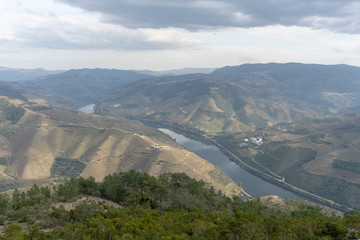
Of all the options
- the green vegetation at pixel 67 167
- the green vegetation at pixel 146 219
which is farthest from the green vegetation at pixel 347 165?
the green vegetation at pixel 67 167

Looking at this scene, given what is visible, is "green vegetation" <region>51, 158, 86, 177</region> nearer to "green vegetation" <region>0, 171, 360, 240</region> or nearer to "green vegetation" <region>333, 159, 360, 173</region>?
"green vegetation" <region>0, 171, 360, 240</region>

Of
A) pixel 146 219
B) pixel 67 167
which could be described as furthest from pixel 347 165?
pixel 67 167

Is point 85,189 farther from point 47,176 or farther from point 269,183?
point 269,183

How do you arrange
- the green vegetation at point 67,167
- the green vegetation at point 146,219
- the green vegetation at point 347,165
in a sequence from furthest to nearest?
the green vegetation at point 67,167
the green vegetation at point 347,165
the green vegetation at point 146,219

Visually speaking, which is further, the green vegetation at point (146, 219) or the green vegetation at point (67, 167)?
the green vegetation at point (67, 167)

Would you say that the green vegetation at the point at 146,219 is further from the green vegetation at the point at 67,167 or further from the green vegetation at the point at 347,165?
the green vegetation at the point at 347,165

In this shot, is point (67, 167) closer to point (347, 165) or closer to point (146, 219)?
point (146, 219)

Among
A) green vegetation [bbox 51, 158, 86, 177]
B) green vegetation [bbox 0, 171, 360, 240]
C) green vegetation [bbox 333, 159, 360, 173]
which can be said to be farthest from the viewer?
green vegetation [bbox 51, 158, 86, 177]

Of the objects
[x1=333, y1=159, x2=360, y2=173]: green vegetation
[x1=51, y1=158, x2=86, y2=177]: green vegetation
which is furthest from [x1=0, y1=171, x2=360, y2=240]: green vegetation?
[x1=333, y1=159, x2=360, y2=173]: green vegetation
